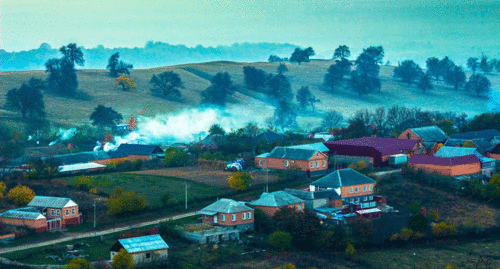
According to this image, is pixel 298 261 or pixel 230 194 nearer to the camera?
pixel 298 261

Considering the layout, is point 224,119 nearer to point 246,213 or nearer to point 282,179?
point 282,179

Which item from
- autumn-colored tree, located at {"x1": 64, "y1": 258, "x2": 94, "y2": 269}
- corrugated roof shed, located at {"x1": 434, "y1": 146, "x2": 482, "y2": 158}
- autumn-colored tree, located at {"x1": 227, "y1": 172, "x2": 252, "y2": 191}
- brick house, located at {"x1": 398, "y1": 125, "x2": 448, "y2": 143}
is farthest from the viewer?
brick house, located at {"x1": 398, "y1": 125, "x2": 448, "y2": 143}

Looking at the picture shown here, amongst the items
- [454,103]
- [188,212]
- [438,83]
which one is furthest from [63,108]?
[438,83]

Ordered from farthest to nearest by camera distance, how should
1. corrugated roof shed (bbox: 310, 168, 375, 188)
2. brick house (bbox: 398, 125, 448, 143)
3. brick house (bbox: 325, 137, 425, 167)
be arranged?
brick house (bbox: 398, 125, 448, 143) → brick house (bbox: 325, 137, 425, 167) → corrugated roof shed (bbox: 310, 168, 375, 188)

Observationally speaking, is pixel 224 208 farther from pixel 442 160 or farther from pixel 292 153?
pixel 442 160

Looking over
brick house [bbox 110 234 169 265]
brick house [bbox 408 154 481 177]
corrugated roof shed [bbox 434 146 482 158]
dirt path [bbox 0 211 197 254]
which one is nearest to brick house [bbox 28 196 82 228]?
dirt path [bbox 0 211 197 254]

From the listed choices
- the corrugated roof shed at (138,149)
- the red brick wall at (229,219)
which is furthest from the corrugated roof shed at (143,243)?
the corrugated roof shed at (138,149)

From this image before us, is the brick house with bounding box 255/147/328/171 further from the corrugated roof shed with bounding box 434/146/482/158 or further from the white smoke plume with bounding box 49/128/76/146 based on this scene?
the white smoke plume with bounding box 49/128/76/146
